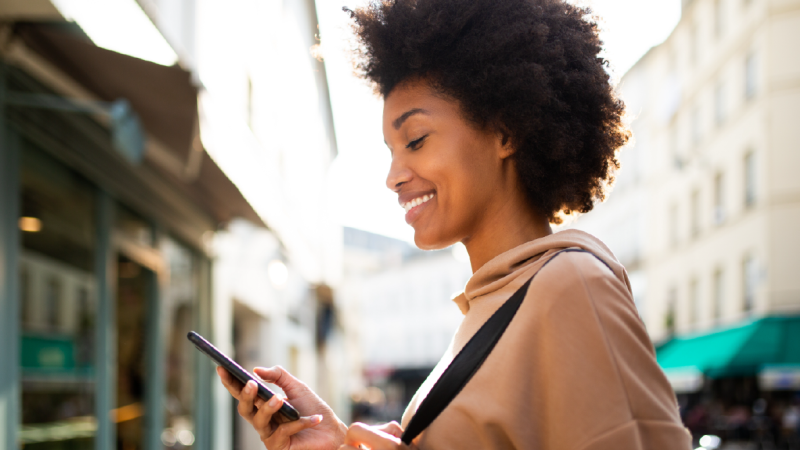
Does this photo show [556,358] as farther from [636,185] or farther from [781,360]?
[636,185]

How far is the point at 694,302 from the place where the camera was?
2355 centimetres

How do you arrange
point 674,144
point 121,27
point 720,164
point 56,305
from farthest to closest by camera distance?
point 674,144 < point 720,164 < point 56,305 < point 121,27

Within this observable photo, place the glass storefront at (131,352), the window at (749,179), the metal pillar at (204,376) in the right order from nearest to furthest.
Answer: the glass storefront at (131,352)
the metal pillar at (204,376)
the window at (749,179)

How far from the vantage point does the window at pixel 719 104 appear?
68.0 feet

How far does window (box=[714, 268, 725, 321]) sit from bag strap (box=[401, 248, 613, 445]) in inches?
852

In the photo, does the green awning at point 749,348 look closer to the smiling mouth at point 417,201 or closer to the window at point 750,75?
the window at point 750,75

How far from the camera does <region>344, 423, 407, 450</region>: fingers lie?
4.20ft

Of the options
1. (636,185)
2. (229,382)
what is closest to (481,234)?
(229,382)

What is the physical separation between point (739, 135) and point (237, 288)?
14910 millimetres

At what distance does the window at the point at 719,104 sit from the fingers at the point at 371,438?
2146 cm

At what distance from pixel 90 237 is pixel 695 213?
70.1 ft

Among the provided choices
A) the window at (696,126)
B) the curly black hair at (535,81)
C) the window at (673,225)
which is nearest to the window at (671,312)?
the window at (673,225)

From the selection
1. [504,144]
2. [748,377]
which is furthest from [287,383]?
[748,377]

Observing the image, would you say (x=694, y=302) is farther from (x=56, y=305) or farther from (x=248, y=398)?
(x=248, y=398)
